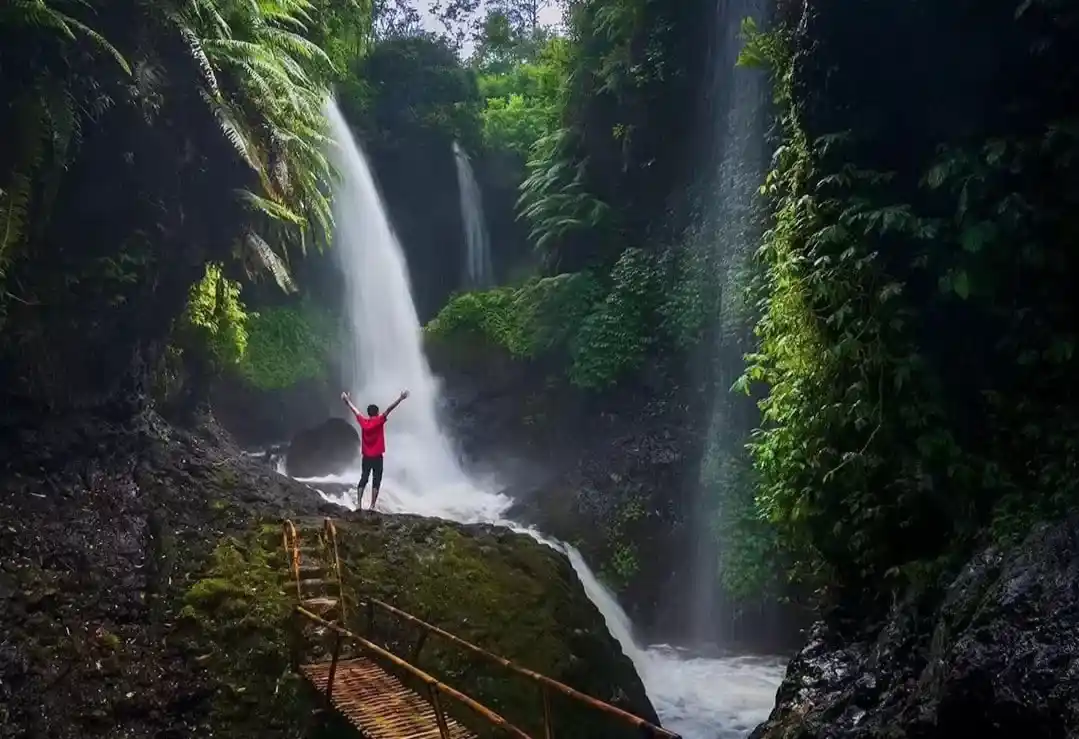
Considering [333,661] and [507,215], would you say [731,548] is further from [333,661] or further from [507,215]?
[507,215]

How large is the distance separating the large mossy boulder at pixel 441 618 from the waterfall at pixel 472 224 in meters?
11.5

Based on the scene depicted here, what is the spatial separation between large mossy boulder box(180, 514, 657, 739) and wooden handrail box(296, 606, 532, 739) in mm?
546

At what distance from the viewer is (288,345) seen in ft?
50.3

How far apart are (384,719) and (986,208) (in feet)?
16.2

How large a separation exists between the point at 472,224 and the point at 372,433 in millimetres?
11062

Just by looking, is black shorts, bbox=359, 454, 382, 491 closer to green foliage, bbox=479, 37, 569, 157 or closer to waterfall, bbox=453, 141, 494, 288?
green foliage, bbox=479, 37, 569, 157

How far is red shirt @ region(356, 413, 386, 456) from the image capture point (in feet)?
30.6

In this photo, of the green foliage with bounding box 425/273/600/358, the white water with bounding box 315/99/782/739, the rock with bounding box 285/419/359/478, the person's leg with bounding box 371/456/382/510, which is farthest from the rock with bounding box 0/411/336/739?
the green foliage with bounding box 425/273/600/358

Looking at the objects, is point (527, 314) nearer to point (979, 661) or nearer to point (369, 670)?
Answer: point (369, 670)

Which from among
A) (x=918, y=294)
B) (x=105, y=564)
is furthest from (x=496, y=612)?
(x=918, y=294)

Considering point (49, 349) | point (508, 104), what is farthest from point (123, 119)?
point (508, 104)

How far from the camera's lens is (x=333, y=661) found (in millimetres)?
5750

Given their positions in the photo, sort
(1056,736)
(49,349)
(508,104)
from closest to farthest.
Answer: (1056,736) → (49,349) → (508,104)

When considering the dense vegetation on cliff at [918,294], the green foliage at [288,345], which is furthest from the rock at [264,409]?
the dense vegetation on cliff at [918,294]
